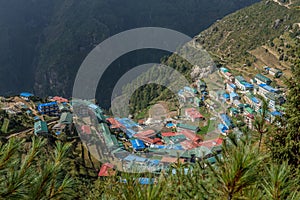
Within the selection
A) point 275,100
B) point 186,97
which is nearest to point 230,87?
point 186,97

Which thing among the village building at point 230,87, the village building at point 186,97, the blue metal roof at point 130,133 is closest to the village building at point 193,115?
the village building at point 186,97

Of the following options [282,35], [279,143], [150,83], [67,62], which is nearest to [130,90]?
[150,83]

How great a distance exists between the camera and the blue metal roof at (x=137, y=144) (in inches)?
785

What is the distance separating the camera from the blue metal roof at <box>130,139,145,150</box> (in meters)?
19.9

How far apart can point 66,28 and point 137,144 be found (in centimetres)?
7408

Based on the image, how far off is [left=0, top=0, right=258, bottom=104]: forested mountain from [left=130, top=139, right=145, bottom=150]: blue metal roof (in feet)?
151

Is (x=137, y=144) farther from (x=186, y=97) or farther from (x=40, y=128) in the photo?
(x=186, y=97)

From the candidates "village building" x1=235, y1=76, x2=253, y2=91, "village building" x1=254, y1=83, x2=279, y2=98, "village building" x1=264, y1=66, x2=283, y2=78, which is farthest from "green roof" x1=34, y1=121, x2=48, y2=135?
"village building" x1=264, y1=66, x2=283, y2=78

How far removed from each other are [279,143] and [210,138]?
55.8 ft

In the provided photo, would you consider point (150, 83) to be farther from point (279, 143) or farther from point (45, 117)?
point (279, 143)

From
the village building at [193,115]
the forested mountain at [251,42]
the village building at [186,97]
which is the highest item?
the forested mountain at [251,42]

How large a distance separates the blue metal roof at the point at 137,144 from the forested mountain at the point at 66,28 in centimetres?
4603

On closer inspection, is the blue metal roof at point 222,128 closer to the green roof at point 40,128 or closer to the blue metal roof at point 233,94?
the blue metal roof at point 233,94

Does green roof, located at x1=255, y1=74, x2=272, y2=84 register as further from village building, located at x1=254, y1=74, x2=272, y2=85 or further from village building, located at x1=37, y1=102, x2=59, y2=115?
village building, located at x1=37, y1=102, x2=59, y2=115
